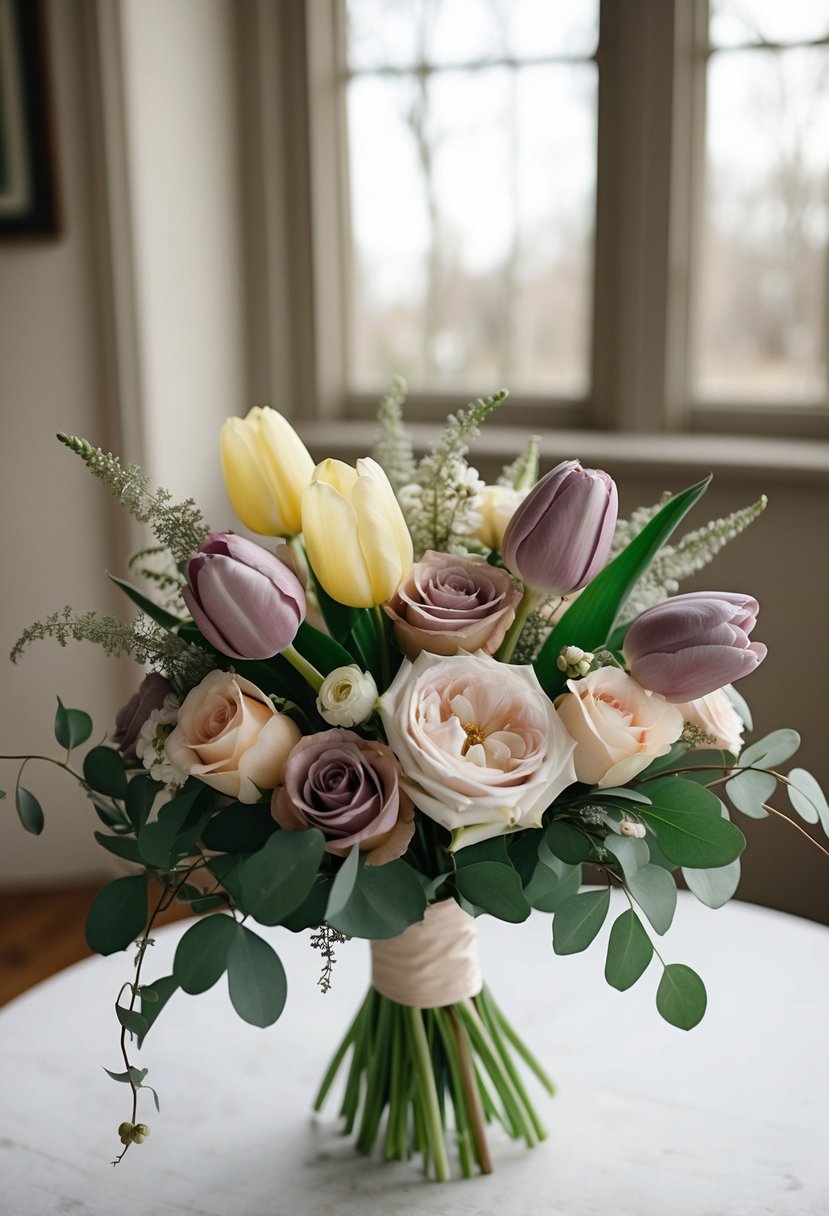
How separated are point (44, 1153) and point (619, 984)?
0.49 m

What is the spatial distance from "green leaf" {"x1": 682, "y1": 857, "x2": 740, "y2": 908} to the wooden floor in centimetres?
183

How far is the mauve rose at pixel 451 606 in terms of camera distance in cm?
75

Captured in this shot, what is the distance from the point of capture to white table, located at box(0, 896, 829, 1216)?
875 mm

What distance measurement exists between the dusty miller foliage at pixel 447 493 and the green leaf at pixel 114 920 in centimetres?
32

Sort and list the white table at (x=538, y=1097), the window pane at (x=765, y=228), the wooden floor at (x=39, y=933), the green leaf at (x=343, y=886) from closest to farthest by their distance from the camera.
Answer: the green leaf at (x=343, y=886)
the white table at (x=538, y=1097)
the window pane at (x=765, y=228)
the wooden floor at (x=39, y=933)

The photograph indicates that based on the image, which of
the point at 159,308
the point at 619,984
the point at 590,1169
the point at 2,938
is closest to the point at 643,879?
the point at 619,984

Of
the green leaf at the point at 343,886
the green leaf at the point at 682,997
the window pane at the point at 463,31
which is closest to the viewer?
the green leaf at the point at 343,886

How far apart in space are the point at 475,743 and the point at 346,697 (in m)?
0.09

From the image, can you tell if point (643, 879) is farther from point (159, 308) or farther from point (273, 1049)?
point (159, 308)

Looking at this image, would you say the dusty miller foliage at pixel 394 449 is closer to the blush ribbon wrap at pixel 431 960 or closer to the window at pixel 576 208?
the blush ribbon wrap at pixel 431 960

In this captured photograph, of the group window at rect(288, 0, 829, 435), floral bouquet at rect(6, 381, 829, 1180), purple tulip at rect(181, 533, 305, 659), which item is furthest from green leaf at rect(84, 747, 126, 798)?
window at rect(288, 0, 829, 435)

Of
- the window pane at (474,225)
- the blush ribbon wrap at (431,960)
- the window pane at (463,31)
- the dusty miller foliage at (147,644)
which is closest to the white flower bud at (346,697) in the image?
the dusty miller foliage at (147,644)

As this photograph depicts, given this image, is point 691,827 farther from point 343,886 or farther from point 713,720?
point 343,886

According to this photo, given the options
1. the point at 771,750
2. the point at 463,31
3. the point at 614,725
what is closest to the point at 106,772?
the point at 614,725
